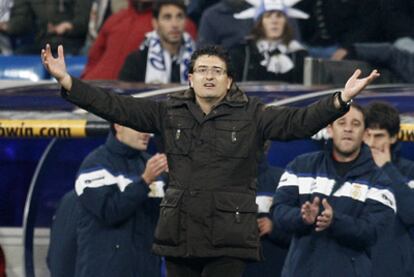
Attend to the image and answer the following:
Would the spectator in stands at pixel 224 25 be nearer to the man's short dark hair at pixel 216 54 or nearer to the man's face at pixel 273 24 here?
the man's face at pixel 273 24

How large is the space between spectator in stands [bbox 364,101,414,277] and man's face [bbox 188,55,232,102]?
1766mm

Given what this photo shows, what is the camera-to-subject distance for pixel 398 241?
1056 centimetres

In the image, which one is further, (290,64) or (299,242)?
(290,64)

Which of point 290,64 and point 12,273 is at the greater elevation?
point 290,64

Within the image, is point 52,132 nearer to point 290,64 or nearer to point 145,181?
point 145,181

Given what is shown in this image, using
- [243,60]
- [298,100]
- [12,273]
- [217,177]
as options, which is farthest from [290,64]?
[217,177]

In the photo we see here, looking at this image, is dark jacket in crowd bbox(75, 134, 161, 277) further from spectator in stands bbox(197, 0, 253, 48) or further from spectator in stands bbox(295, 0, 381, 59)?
spectator in stands bbox(295, 0, 381, 59)

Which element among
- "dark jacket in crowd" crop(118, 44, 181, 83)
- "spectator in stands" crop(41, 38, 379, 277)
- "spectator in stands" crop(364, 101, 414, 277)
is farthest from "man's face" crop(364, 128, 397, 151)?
"dark jacket in crowd" crop(118, 44, 181, 83)

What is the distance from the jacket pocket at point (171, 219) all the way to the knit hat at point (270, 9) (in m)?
4.41

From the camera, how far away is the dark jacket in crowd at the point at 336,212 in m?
9.92

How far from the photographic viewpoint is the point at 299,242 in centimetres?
1009

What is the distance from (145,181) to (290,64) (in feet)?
9.28

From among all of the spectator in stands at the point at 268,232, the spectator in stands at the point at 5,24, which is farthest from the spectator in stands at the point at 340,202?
the spectator in stands at the point at 5,24

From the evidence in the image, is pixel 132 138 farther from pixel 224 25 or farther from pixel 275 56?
pixel 224 25
